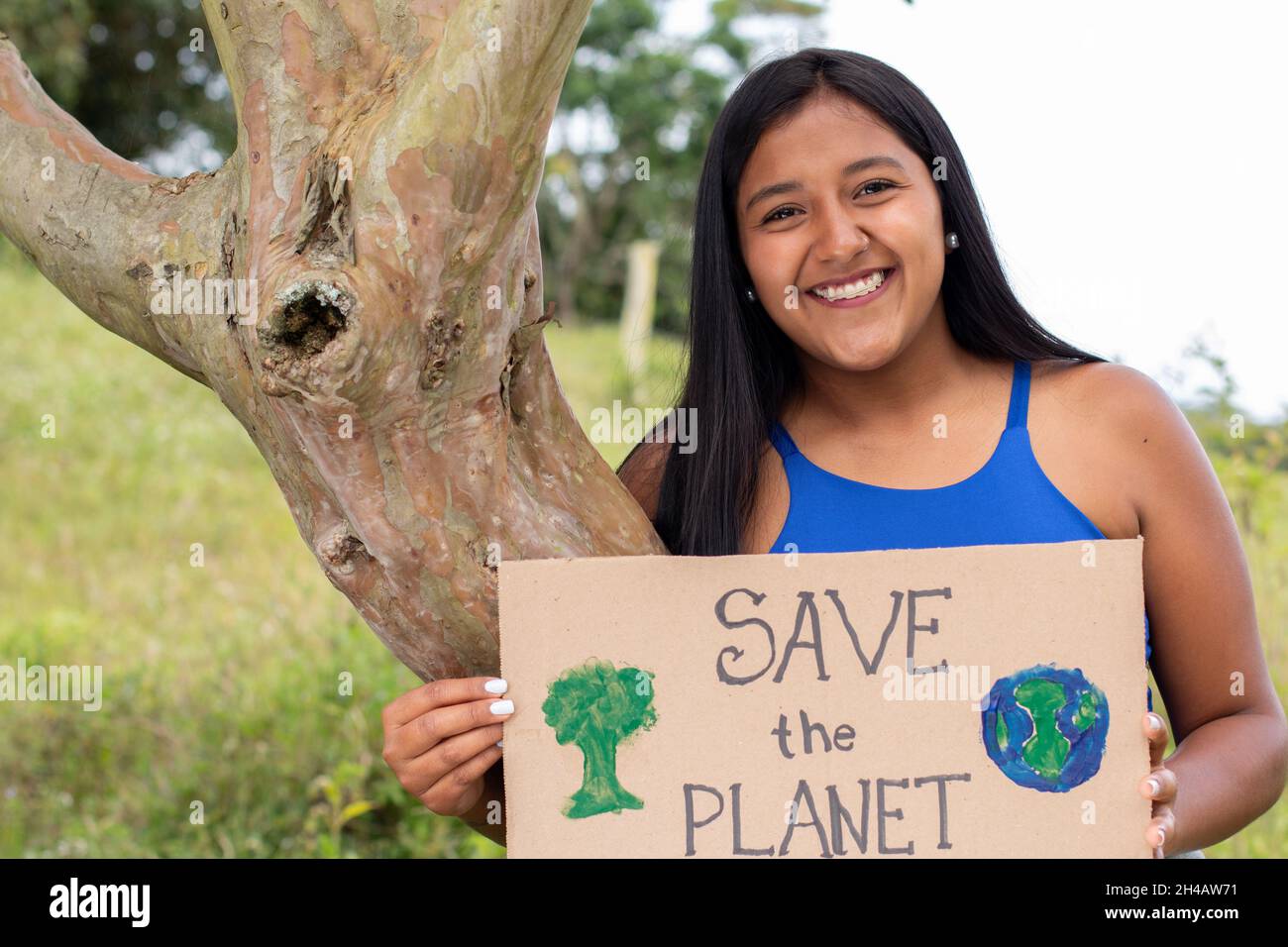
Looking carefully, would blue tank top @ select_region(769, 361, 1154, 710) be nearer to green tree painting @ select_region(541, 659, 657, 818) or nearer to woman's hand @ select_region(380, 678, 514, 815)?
green tree painting @ select_region(541, 659, 657, 818)

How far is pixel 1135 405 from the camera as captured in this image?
1754 millimetres

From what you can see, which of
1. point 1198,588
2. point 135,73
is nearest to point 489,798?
point 1198,588

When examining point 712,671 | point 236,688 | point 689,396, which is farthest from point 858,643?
point 236,688

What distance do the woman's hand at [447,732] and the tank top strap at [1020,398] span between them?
86 centimetres

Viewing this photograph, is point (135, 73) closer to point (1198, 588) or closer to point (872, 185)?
point (872, 185)

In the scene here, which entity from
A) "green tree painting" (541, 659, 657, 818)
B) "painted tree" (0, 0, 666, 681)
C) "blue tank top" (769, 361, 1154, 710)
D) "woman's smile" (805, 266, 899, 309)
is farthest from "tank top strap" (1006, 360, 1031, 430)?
"green tree painting" (541, 659, 657, 818)

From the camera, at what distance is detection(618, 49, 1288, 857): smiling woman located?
1.71 metres

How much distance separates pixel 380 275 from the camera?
1.31 m

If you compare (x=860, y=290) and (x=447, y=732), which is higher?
(x=860, y=290)

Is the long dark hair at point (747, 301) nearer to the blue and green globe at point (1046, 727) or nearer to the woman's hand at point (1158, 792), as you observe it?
the blue and green globe at point (1046, 727)

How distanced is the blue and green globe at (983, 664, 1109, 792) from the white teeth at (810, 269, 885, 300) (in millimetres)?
572

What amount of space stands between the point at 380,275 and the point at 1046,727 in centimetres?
98

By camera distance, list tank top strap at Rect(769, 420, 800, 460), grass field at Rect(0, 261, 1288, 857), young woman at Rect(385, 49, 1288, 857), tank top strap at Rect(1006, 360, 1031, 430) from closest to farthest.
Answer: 1. young woman at Rect(385, 49, 1288, 857)
2. tank top strap at Rect(1006, 360, 1031, 430)
3. tank top strap at Rect(769, 420, 800, 460)
4. grass field at Rect(0, 261, 1288, 857)

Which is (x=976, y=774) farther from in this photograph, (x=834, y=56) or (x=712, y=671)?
(x=834, y=56)
